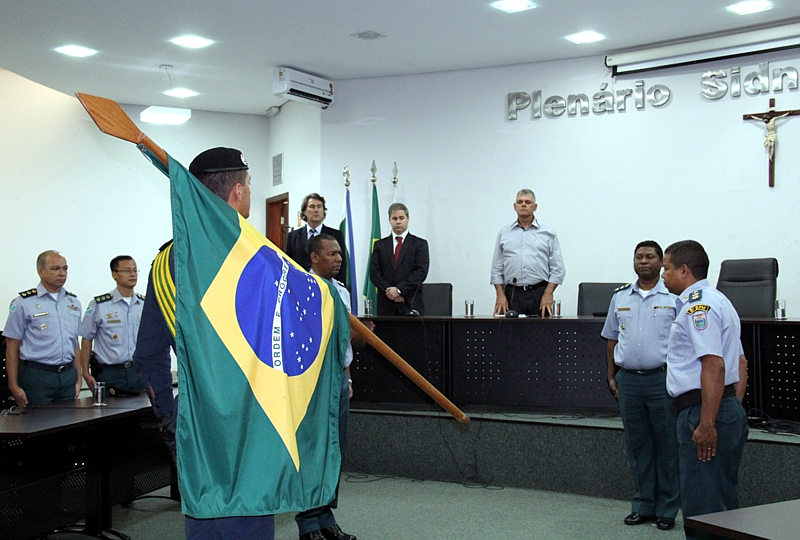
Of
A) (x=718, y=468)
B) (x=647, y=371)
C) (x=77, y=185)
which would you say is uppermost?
(x=77, y=185)

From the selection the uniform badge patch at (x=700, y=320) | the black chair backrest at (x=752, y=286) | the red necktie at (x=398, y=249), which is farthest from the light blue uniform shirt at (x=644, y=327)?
the red necktie at (x=398, y=249)

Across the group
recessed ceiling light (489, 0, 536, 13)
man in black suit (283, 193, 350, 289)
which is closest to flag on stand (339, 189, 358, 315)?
man in black suit (283, 193, 350, 289)

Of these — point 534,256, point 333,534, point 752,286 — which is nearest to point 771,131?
point 752,286

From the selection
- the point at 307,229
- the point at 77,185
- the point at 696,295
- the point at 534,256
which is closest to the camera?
the point at 696,295

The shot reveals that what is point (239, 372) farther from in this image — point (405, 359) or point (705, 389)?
point (405, 359)

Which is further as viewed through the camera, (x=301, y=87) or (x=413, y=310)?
(x=301, y=87)

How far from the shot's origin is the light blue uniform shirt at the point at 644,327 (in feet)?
13.0

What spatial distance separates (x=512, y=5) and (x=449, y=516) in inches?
152

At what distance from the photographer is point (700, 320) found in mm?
3008

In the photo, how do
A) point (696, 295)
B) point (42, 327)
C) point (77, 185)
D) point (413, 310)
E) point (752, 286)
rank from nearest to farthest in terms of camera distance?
1. point (696, 295)
2. point (42, 327)
3. point (752, 286)
4. point (413, 310)
5. point (77, 185)

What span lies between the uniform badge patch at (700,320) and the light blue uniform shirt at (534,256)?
2677 mm

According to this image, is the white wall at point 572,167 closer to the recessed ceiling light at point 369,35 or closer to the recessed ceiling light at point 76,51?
the recessed ceiling light at point 369,35

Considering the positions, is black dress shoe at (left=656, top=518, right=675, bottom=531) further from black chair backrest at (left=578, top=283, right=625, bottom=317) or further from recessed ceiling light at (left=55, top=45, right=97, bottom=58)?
recessed ceiling light at (left=55, top=45, right=97, bottom=58)

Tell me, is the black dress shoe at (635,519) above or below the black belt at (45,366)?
below
